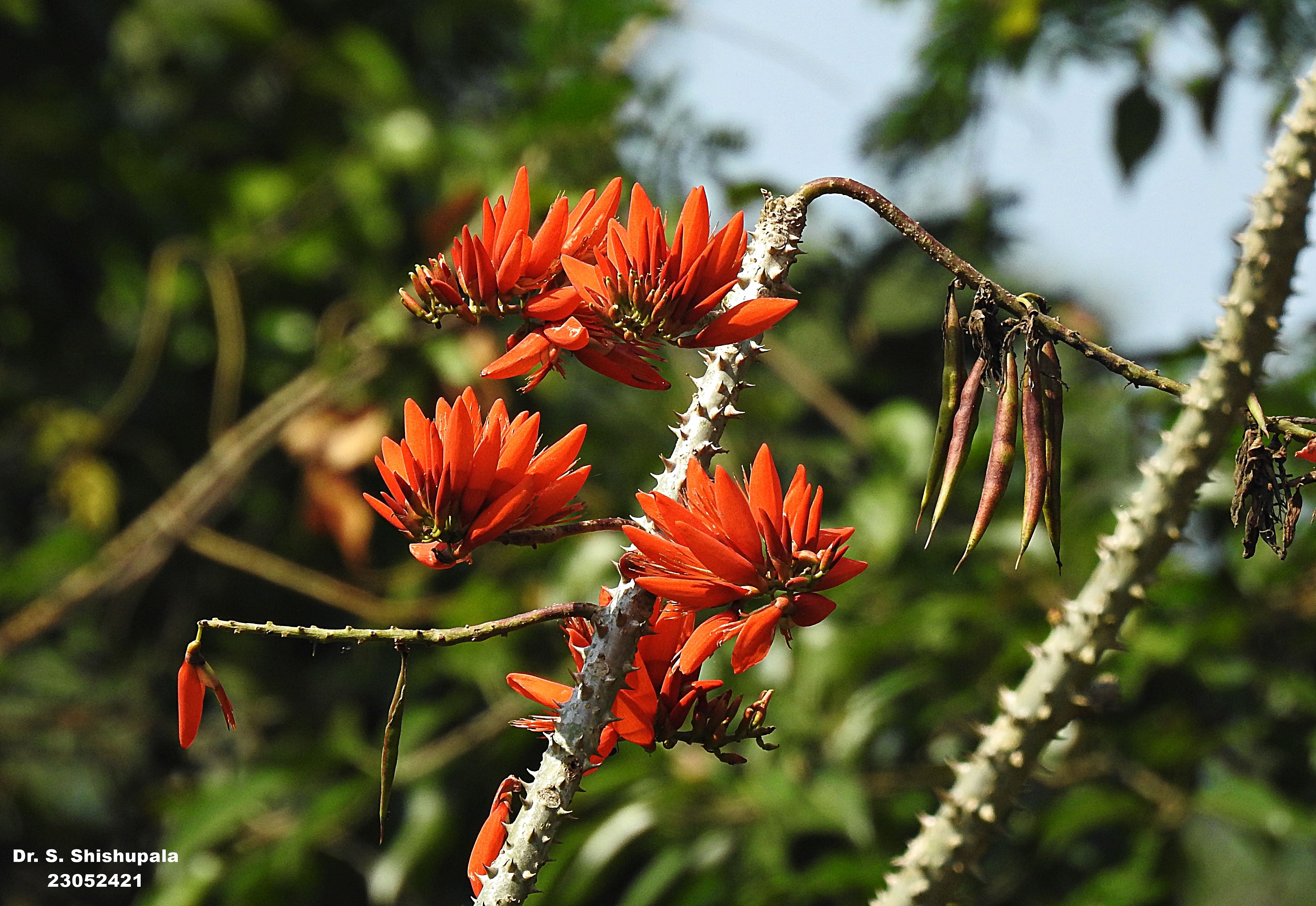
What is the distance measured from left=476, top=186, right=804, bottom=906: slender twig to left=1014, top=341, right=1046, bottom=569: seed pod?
73mm

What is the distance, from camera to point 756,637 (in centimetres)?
28

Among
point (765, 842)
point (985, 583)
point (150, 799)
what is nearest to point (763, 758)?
point (765, 842)

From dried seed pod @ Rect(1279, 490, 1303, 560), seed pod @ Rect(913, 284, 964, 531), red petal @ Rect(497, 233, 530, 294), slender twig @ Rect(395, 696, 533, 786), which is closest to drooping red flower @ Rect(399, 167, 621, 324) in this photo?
red petal @ Rect(497, 233, 530, 294)

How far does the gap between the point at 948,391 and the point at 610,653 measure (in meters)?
0.11

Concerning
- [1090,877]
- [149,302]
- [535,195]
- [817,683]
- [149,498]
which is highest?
[149,302]

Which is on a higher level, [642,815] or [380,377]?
[380,377]

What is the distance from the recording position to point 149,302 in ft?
5.72

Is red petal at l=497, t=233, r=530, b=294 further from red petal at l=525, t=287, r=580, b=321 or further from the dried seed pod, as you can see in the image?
the dried seed pod

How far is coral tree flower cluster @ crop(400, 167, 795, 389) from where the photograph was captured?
0.97ft

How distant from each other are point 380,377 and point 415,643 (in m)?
1.41

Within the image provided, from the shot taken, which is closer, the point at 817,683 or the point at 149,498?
the point at 817,683

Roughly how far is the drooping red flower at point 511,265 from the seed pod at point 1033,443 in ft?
0.41

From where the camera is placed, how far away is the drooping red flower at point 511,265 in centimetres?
32

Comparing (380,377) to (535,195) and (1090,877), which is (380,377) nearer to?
(535,195)
